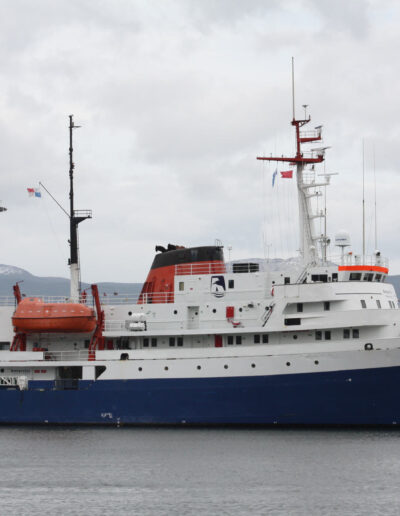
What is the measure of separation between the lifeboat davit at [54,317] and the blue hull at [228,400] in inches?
85.8

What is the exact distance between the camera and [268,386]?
1348 inches

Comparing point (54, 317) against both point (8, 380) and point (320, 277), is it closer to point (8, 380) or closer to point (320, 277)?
point (8, 380)

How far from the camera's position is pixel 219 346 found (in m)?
35.6

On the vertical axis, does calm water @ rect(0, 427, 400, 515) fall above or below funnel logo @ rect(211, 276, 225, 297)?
below

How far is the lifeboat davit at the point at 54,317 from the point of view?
35.9 m

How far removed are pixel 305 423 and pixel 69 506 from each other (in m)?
12.3

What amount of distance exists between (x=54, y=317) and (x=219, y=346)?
6.47m

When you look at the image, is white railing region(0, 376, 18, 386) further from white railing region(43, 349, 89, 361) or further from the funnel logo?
the funnel logo

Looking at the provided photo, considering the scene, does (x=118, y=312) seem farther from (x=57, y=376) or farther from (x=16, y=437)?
(x=16, y=437)

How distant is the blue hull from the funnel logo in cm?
344

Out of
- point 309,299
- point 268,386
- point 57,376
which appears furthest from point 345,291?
point 57,376

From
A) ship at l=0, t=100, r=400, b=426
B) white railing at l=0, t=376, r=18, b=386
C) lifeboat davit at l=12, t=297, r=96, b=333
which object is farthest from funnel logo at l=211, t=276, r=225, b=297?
white railing at l=0, t=376, r=18, b=386

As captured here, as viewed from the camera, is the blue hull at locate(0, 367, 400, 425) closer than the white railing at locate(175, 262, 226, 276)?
Yes

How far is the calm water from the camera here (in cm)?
2430
